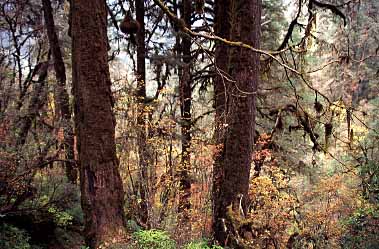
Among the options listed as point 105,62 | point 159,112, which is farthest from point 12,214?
point 159,112

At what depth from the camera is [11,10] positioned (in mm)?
12172

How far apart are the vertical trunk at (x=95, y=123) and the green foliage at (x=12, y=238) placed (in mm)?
1773

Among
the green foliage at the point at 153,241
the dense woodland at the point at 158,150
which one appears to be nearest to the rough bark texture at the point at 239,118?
Answer: the dense woodland at the point at 158,150

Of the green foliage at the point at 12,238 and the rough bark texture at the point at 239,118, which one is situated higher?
the rough bark texture at the point at 239,118

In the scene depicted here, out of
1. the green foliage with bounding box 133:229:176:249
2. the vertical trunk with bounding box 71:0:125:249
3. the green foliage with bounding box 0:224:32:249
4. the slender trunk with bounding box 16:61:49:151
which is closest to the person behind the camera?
the green foliage with bounding box 133:229:176:249

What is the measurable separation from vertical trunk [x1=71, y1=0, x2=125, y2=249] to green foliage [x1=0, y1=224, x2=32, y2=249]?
177 centimetres

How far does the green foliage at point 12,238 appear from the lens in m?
6.90

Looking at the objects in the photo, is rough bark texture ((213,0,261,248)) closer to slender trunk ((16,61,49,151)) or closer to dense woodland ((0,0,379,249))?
dense woodland ((0,0,379,249))

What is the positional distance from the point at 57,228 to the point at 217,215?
3.75 meters

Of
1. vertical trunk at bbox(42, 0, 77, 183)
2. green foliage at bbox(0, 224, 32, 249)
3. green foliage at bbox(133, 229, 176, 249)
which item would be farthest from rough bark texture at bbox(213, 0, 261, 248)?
vertical trunk at bbox(42, 0, 77, 183)

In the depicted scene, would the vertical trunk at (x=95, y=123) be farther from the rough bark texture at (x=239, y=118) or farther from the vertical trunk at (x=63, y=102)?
the vertical trunk at (x=63, y=102)

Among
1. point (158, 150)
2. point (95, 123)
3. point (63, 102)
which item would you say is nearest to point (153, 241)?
point (95, 123)

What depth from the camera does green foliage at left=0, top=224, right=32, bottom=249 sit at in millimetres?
6898

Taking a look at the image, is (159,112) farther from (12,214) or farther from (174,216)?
(12,214)
